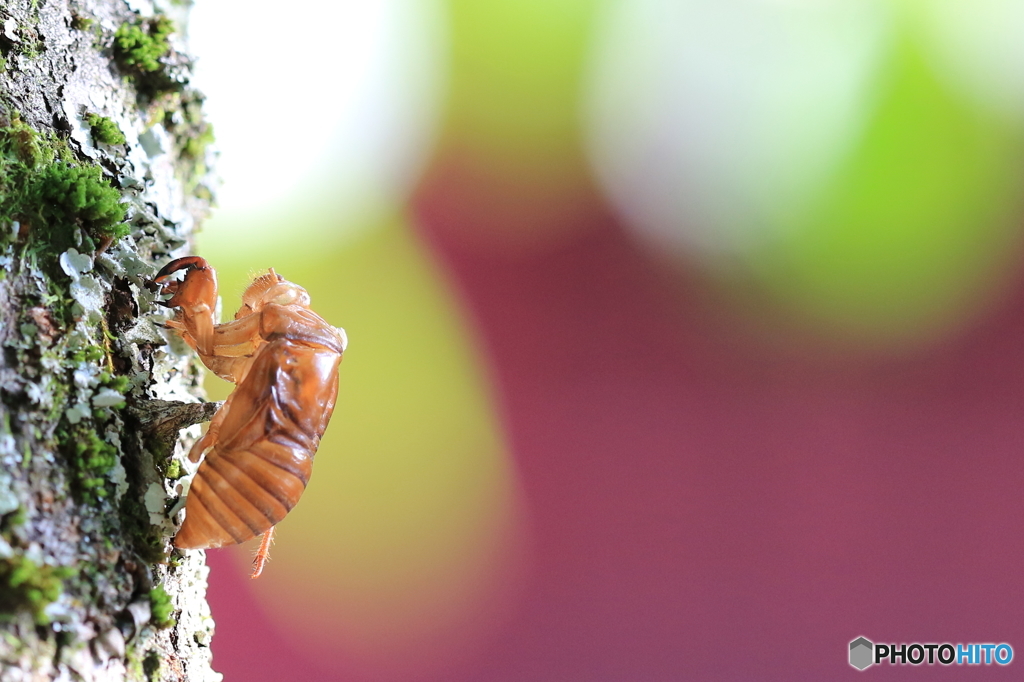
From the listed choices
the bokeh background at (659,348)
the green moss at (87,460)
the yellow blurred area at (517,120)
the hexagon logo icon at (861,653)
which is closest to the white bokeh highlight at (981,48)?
the bokeh background at (659,348)

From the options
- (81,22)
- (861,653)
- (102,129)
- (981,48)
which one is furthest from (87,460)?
(981,48)

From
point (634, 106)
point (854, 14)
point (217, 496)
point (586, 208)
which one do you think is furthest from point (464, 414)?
point (217, 496)

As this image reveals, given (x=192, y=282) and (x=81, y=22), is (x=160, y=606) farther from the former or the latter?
(x=81, y=22)

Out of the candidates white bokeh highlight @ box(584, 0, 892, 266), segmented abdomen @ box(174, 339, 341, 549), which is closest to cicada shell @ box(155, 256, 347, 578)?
segmented abdomen @ box(174, 339, 341, 549)

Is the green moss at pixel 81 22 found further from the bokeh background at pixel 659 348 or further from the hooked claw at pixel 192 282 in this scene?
the bokeh background at pixel 659 348

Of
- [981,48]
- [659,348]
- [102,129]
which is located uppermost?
[981,48]

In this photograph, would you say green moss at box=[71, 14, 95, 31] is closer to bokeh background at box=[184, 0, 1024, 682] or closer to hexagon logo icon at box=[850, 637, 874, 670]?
bokeh background at box=[184, 0, 1024, 682]
